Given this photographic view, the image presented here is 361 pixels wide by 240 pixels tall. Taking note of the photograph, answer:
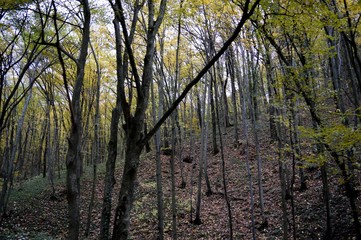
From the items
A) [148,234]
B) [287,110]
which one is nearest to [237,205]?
[148,234]

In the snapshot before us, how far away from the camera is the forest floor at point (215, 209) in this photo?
8281mm

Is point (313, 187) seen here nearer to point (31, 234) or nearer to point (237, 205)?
point (237, 205)

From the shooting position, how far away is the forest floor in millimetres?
8281

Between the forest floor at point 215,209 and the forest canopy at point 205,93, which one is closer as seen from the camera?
the forest canopy at point 205,93

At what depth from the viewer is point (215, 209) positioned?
11.1 meters

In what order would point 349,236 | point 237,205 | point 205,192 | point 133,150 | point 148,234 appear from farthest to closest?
point 205,192
point 237,205
point 148,234
point 349,236
point 133,150

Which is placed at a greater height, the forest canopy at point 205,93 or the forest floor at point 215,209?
the forest canopy at point 205,93

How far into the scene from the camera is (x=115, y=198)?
47.1 ft

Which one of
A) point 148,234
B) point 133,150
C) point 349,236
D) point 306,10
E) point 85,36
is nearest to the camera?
point 133,150

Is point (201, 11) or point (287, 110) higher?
point (201, 11)

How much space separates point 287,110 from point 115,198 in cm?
1115

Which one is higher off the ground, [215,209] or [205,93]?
[205,93]

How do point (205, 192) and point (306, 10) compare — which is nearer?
point (306, 10)

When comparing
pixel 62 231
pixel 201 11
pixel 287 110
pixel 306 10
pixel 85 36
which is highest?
pixel 201 11
